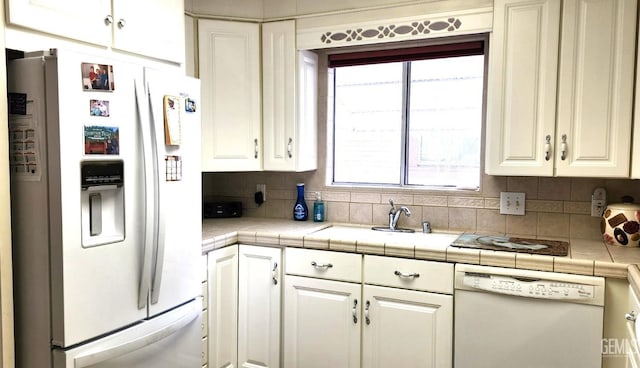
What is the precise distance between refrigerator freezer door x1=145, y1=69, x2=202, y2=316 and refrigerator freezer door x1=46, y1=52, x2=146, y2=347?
0.08 meters

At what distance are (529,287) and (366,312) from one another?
761mm

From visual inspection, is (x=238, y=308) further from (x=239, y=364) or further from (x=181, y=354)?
(x=181, y=354)

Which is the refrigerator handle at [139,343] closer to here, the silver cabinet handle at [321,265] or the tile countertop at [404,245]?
the tile countertop at [404,245]

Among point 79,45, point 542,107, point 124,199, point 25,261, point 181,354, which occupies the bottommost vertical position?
point 181,354

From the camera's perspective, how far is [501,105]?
8.02ft

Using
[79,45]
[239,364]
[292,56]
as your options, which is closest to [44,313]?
[79,45]

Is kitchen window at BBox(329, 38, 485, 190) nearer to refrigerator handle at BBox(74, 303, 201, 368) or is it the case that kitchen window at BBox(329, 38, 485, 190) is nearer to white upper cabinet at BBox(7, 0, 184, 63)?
white upper cabinet at BBox(7, 0, 184, 63)

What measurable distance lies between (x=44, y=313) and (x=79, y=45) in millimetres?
961

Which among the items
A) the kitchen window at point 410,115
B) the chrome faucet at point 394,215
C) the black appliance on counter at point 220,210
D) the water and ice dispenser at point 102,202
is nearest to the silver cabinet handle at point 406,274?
the chrome faucet at point 394,215

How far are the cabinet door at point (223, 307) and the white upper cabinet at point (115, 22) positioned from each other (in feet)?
3.39

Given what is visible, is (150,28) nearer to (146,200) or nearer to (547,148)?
(146,200)

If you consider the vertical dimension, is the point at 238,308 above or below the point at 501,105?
below

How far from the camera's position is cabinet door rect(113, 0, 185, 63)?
1.98 m

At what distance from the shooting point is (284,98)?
9.75 feet
